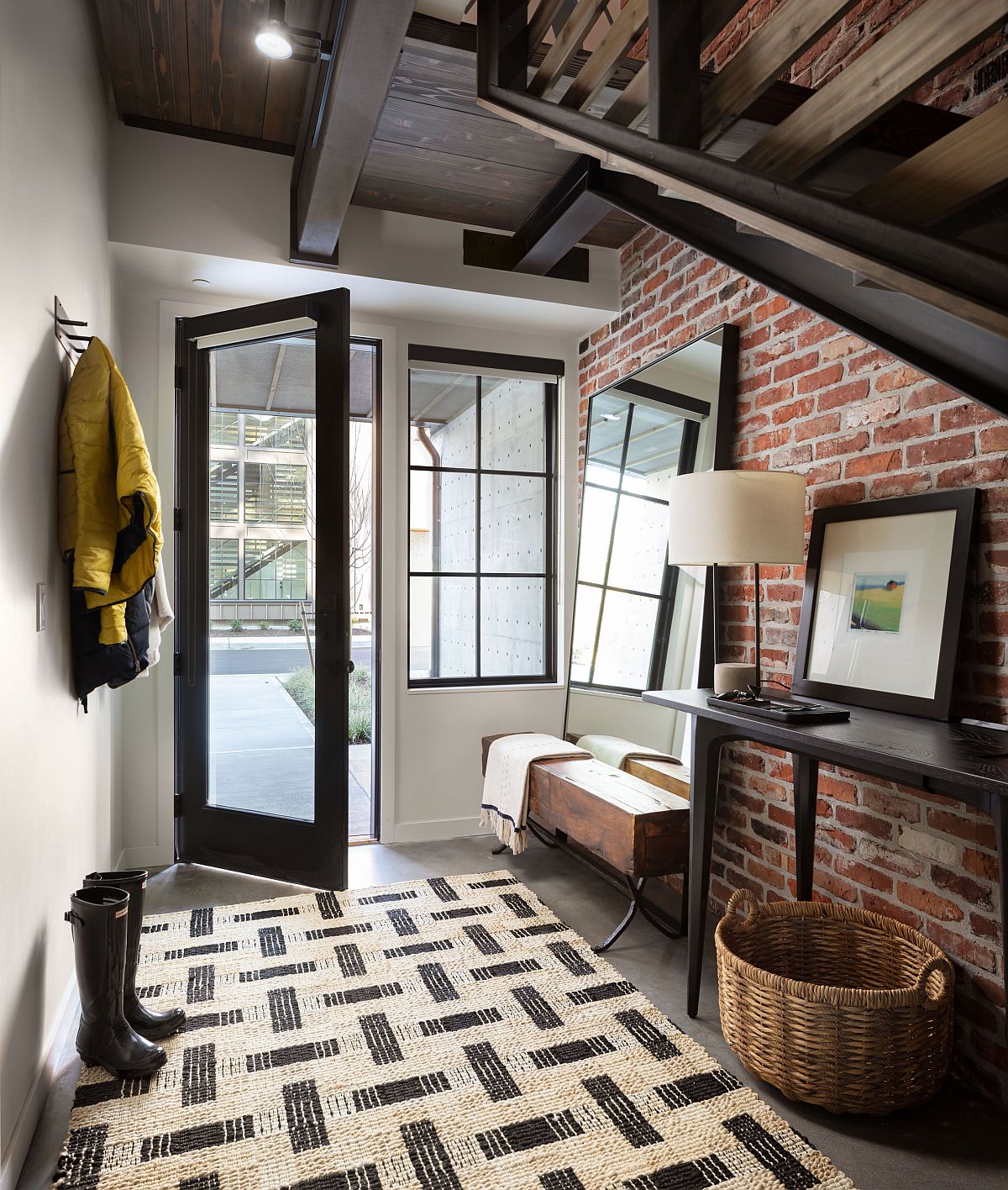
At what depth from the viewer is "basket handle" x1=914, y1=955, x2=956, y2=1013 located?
5.70 feet

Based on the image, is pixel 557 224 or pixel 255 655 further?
pixel 255 655

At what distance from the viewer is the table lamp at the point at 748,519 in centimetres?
220

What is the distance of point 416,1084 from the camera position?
6.27 ft

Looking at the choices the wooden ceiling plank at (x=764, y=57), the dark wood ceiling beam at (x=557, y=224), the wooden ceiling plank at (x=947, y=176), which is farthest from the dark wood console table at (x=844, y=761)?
the dark wood ceiling beam at (x=557, y=224)

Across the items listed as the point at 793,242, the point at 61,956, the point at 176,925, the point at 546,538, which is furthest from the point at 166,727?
the point at 793,242

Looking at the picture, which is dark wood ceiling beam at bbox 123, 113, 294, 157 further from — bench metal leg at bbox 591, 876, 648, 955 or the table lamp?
bench metal leg at bbox 591, 876, 648, 955

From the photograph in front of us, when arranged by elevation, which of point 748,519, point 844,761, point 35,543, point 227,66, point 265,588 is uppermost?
point 227,66

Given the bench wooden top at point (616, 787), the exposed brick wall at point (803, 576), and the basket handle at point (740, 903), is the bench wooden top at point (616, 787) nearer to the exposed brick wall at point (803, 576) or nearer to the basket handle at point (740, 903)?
the exposed brick wall at point (803, 576)

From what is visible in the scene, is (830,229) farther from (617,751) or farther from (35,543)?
(617,751)

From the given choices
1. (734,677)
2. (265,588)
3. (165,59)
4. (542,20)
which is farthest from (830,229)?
(265,588)

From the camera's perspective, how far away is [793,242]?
4.09ft

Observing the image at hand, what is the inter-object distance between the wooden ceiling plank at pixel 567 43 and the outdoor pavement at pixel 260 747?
2186mm

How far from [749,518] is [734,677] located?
1.55 ft

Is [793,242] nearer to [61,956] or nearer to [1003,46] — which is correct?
[1003,46]
